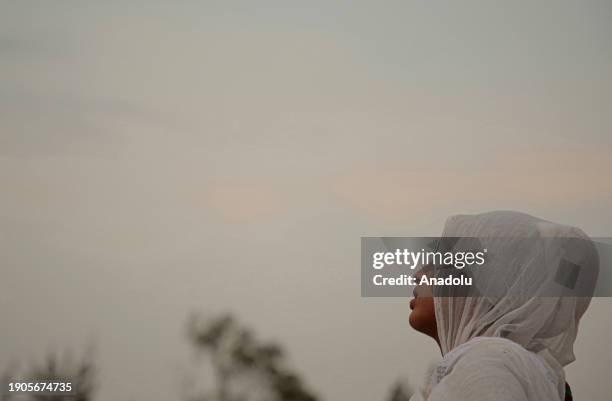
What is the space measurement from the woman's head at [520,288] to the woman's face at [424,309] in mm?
13

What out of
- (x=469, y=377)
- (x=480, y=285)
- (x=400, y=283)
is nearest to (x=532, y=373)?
(x=469, y=377)

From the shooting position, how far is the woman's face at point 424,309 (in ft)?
2.98

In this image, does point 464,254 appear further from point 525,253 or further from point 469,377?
point 469,377

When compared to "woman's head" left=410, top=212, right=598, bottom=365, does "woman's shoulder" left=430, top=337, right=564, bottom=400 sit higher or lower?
lower

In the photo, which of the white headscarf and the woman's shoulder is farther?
the white headscarf

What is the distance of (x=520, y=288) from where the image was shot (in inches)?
32.8

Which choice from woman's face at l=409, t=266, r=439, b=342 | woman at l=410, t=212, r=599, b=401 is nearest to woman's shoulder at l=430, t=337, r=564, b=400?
woman at l=410, t=212, r=599, b=401

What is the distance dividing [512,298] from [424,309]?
12 centimetres

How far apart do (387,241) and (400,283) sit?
0.16 metres

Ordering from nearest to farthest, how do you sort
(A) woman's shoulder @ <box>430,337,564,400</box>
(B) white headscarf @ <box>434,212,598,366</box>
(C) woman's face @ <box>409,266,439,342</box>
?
1. (A) woman's shoulder @ <box>430,337,564,400</box>
2. (B) white headscarf @ <box>434,212,598,366</box>
3. (C) woman's face @ <box>409,266,439,342</box>

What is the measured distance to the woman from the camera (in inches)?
30.1

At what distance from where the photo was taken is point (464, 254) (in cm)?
87

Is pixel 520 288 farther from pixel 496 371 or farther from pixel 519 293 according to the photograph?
pixel 496 371

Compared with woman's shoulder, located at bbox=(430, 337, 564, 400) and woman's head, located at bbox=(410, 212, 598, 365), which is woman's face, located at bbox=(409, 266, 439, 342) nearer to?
woman's head, located at bbox=(410, 212, 598, 365)
